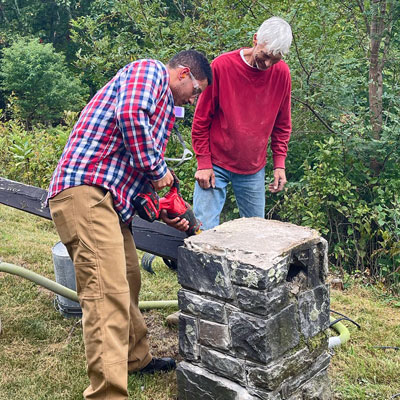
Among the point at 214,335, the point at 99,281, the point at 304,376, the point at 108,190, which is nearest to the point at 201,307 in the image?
the point at 214,335

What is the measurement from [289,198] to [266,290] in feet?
10.6

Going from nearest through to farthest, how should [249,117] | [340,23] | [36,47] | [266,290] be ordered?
[266,290], [249,117], [340,23], [36,47]

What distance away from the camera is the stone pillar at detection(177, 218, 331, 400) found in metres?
2.05

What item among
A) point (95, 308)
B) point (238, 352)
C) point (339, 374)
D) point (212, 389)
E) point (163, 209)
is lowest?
point (339, 374)

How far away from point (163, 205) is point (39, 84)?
49.3 feet

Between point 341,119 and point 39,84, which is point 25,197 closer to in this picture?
point 341,119

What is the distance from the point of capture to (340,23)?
16.4ft

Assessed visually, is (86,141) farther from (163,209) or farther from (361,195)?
(361,195)

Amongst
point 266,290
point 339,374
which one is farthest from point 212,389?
point 339,374

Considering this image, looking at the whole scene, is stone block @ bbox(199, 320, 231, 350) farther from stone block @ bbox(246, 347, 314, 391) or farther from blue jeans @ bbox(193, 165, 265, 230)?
blue jeans @ bbox(193, 165, 265, 230)

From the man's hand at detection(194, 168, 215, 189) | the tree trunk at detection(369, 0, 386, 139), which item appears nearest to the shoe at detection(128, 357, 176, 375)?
the man's hand at detection(194, 168, 215, 189)

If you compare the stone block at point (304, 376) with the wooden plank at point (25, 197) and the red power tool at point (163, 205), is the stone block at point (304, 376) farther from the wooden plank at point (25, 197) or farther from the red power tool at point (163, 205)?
the wooden plank at point (25, 197)

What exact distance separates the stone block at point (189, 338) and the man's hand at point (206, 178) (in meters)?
1.05

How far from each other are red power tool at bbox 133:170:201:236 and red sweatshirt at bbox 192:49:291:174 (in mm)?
625
